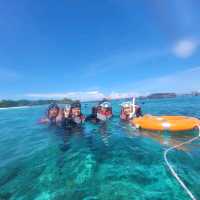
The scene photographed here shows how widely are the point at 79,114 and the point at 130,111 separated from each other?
4818 mm

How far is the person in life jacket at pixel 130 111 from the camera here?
697 inches

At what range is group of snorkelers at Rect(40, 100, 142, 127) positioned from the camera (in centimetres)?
1653

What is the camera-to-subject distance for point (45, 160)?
8.66m

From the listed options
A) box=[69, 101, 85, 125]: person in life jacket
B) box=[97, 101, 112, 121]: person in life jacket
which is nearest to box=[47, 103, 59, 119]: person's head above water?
box=[69, 101, 85, 125]: person in life jacket

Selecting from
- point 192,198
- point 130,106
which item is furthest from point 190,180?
point 130,106

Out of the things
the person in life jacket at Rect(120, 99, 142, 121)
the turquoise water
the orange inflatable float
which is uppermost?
the person in life jacket at Rect(120, 99, 142, 121)

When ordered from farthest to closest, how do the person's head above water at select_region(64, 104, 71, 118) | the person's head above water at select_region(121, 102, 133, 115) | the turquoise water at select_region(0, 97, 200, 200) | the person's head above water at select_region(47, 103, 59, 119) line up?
1. the person's head above water at select_region(47, 103, 59, 119)
2. the person's head above water at select_region(121, 102, 133, 115)
3. the person's head above water at select_region(64, 104, 71, 118)
4. the turquoise water at select_region(0, 97, 200, 200)

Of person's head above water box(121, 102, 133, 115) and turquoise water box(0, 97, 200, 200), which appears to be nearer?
turquoise water box(0, 97, 200, 200)

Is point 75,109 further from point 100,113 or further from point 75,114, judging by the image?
point 100,113

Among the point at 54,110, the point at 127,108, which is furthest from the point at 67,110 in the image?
the point at 127,108

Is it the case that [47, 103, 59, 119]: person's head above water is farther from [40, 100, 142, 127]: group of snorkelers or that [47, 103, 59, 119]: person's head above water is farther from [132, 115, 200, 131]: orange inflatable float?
[132, 115, 200, 131]: orange inflatable float

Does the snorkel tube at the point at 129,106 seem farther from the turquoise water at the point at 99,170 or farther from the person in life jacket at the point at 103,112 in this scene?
the turquoise water at the point at 99,170

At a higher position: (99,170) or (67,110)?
(67,110)

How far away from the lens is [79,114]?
663 inches
